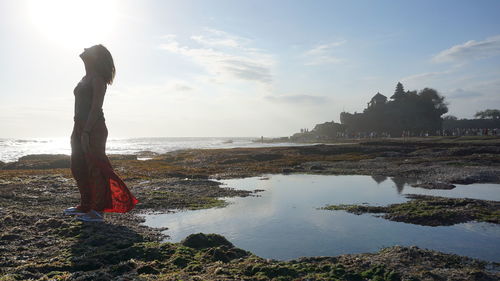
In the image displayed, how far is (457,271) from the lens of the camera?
489 centimetres

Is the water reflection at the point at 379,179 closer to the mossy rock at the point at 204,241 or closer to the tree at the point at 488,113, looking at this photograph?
the mossy rock at the point at 204,241

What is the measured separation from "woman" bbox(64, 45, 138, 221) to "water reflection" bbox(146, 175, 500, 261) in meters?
1.50

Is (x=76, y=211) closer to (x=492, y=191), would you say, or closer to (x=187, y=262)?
(x=187, y=262)

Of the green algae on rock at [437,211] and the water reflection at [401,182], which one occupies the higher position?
the green algae on rock at [437,211]

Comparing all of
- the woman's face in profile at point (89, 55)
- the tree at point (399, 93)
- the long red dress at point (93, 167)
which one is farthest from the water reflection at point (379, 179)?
the tree at point (399, 93)

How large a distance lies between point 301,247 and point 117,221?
4.38 m

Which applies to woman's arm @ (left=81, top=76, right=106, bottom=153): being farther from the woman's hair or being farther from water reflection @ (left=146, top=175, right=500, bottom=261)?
water reflection @ (left=146, top=175, right=500, bottom=261)

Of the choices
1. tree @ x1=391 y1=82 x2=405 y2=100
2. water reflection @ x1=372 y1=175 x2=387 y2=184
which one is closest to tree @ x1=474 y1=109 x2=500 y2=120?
tree @ x1=391 y1=82 x2=405 y2=100

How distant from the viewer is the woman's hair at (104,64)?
22.7 feet

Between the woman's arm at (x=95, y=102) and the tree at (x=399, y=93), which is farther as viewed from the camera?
the tree at (x=399, y=93)

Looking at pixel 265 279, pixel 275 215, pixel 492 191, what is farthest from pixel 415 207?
pixel 265 279

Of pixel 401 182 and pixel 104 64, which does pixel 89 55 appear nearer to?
pixel 104 64

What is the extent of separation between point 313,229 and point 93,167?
4.91 m

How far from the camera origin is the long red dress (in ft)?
22.7
